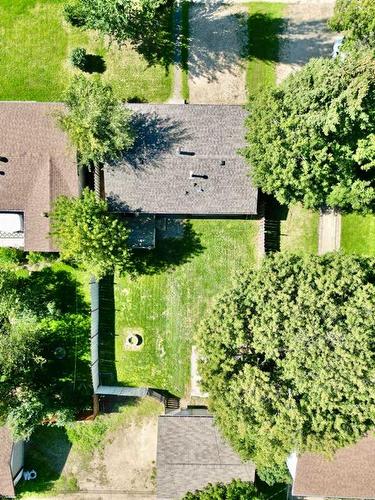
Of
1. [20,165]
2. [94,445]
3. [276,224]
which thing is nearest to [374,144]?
[276,224]

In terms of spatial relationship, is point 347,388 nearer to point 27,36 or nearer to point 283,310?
point 283,310

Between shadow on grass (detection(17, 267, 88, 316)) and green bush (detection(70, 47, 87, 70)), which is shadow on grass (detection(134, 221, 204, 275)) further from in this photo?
green bush (detection(70, 47, 87, 70))

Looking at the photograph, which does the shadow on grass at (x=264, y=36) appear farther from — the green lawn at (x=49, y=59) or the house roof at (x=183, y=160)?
the green lawn at (x=49, y=59)

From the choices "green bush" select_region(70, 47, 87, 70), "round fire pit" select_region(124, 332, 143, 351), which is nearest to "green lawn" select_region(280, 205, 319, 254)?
"round fire pit" select_region(124, 332, 143, 351)

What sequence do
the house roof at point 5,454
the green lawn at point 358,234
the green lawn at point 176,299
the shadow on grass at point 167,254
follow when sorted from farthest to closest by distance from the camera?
the shadow on grass at point 167,254
the green lawn at point 176,299
the green lawn at point 358,234
the house roof at point 5,454

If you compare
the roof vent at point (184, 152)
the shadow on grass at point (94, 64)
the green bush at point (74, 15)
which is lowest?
the roof vent at point (184, 152)

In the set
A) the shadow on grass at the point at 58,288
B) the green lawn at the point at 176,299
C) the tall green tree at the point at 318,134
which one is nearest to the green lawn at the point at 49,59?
the tall green tree at the point at 318,134
